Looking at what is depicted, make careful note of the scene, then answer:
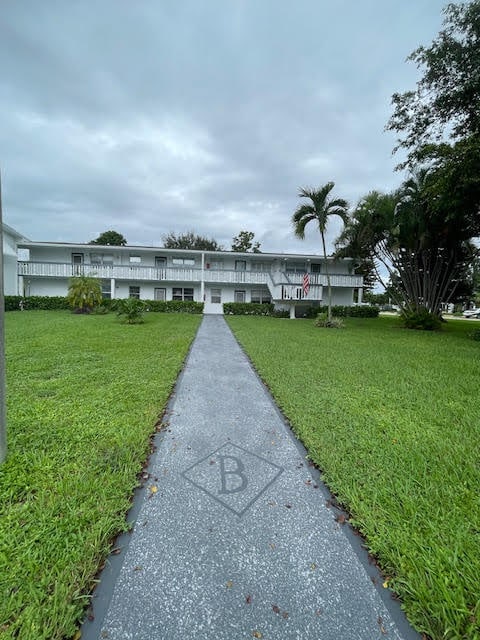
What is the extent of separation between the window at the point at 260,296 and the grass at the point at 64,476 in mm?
16834

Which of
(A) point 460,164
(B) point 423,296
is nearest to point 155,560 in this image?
(A) point 460,164

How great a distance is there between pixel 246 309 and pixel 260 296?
218cm

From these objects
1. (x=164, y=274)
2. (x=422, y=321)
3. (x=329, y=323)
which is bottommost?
(x=329, y=323)

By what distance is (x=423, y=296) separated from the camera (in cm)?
1587

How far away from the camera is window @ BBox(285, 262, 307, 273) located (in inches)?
861

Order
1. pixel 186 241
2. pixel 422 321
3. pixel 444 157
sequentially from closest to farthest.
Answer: pixel 444 157 → pixel 422 321 → pixel 186 241

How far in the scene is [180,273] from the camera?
20031 mm

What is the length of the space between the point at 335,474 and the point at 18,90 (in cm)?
1110

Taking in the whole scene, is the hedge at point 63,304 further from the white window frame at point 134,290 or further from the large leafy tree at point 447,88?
the large leafy tree at point 447,88

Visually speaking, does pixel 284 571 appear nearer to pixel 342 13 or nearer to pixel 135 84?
pixel 342 13

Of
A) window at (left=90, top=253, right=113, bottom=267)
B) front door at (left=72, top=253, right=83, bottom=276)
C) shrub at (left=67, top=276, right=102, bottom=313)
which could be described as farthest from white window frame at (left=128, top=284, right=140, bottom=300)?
shrub at (left=67, top=276, right=102, bottom=313)

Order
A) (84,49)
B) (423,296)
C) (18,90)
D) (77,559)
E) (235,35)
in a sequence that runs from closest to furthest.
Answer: (77,559) < (18,90) < (84,49) < (235,35) < (423,296)

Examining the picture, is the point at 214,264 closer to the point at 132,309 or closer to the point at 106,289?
the point at 106,289

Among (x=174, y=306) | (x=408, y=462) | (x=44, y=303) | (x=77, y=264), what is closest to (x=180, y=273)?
(x=174, y=306)
